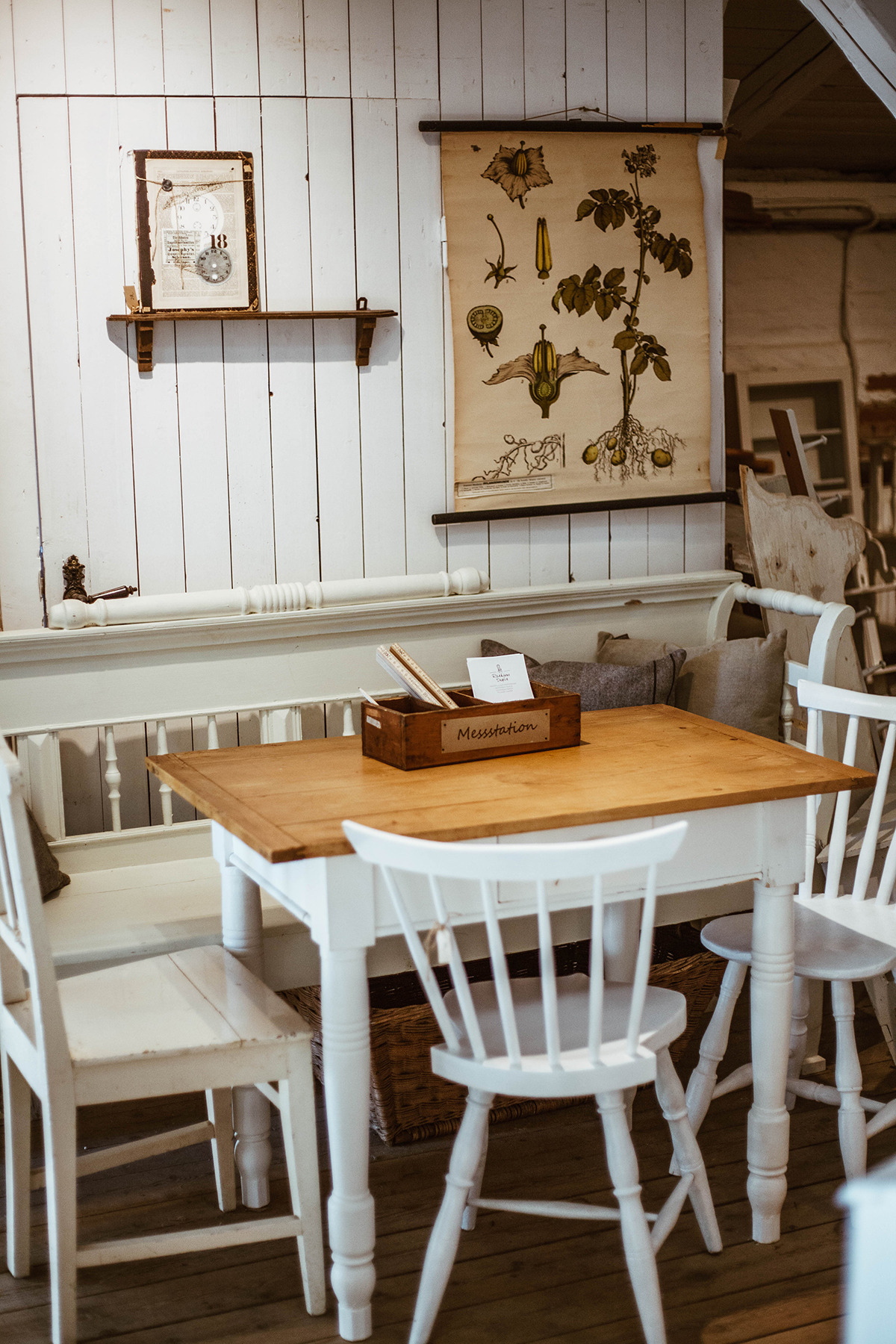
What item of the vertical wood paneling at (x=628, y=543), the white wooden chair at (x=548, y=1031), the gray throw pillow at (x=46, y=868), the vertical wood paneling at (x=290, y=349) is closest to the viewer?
the white wooden chair at (x=548, y=1031)

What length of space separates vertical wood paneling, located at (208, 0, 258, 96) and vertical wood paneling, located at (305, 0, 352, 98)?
133mm

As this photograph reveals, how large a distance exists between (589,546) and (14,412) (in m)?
1.54

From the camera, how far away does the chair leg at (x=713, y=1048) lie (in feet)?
8.22

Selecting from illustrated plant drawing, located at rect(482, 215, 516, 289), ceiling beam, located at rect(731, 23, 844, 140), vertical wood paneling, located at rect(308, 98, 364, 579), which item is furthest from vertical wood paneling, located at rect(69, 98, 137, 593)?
ceiling beam, located at rect(731, 23, 844, 140)

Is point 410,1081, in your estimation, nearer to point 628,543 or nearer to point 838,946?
point 838,946

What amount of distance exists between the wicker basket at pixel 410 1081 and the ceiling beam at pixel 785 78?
3.33 metres

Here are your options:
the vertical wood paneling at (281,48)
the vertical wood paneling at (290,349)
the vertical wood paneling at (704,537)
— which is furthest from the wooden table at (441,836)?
the vertical wood paneling at (281,48)

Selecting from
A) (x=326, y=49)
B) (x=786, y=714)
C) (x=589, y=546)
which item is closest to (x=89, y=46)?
(x=326, y=49)

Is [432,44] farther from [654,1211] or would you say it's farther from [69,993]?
[654,1211]

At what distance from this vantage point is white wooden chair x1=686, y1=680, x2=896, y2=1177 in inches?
94.7

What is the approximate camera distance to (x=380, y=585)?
3301 mm

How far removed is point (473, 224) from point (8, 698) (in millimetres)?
1661

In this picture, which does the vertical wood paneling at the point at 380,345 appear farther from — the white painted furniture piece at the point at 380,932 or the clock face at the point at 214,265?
the white painted furniture piece at the point at 380,932

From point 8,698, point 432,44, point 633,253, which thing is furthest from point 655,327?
point 8,698
